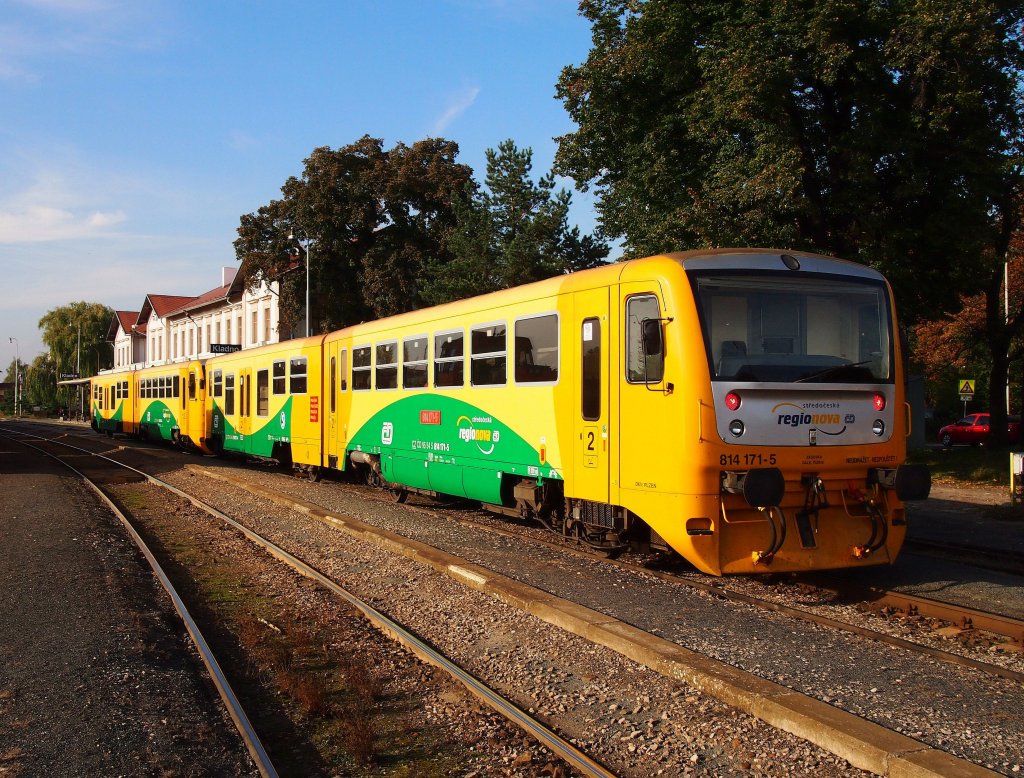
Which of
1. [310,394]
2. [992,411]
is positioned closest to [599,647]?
[310,394]

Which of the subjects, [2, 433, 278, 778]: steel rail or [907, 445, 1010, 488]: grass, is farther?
[907, 445, 1010, 488]: grass

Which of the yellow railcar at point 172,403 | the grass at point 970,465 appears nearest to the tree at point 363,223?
the yellow railcar at point 172,403

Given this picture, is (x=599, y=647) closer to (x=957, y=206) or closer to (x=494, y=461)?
(x=494, y=461)

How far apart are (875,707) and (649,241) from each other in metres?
16.2

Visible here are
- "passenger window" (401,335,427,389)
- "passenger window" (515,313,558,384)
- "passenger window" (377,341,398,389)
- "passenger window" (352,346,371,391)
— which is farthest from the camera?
"passenger window" (352,346,371,391)

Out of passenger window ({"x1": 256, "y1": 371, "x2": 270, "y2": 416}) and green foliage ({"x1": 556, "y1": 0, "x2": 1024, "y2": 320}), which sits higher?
green foliage ({"x1": 556, "y1": 0, "x2": 1024, "y2": 320})

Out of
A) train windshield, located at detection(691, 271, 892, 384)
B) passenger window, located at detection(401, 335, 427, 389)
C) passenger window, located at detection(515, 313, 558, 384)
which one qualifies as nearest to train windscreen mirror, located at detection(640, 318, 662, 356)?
train windshield, located at detection(691, 271, 892, 384)

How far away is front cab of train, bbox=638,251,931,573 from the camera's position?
7.70m

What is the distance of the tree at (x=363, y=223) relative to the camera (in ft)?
138

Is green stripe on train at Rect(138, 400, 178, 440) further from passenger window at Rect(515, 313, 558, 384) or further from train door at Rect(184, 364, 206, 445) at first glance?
passenger window at Rect(515, 313, 558, 384)

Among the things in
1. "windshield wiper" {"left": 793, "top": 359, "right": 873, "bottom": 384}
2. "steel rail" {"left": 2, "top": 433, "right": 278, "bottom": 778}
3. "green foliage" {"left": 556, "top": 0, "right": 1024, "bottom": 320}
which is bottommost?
"steel rail" {"left": 2, "top": 433, "right": 278, "bottom": 778}

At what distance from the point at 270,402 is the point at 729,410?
14930 mm

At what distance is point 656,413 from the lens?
320 inches

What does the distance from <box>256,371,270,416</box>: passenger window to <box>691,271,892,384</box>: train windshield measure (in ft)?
48.5
